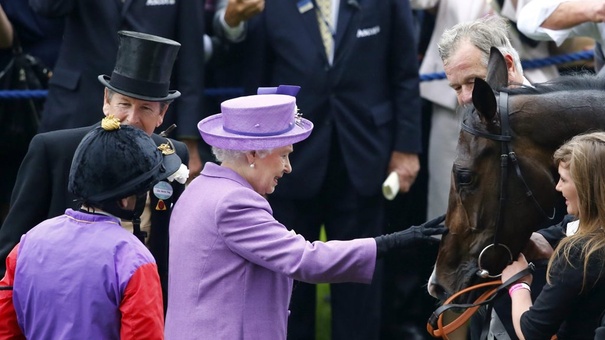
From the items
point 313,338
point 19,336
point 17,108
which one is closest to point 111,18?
point 17,108

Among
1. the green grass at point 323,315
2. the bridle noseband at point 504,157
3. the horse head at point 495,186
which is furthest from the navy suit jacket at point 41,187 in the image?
the green grass at point 323,315

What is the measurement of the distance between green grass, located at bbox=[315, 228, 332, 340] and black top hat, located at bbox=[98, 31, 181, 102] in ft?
9.19

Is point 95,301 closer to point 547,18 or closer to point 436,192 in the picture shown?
point 547,18

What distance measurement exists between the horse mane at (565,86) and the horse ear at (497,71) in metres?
0.16

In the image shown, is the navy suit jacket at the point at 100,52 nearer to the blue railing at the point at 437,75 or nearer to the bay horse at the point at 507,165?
the blue railing at the point at 437,75

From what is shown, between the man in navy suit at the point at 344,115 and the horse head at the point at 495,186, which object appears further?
the man in navy suit at the point at 344,115

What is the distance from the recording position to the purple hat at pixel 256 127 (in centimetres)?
501

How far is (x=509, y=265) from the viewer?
5246 mm

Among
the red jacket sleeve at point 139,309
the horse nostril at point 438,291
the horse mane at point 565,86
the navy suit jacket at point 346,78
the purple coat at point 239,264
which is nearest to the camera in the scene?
the red jacket sleeve at point 139,309

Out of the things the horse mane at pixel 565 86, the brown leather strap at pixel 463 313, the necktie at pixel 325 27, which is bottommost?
the brown leather strap at pixel 463 313

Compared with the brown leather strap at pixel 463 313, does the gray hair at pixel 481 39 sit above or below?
above

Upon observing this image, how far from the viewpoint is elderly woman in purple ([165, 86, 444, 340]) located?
4.95 meters

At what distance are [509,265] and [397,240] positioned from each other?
0.54m

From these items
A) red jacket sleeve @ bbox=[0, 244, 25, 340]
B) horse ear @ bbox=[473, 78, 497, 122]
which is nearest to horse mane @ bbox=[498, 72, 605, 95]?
horse ear @ bbox=[473, 78, 497, 122]
